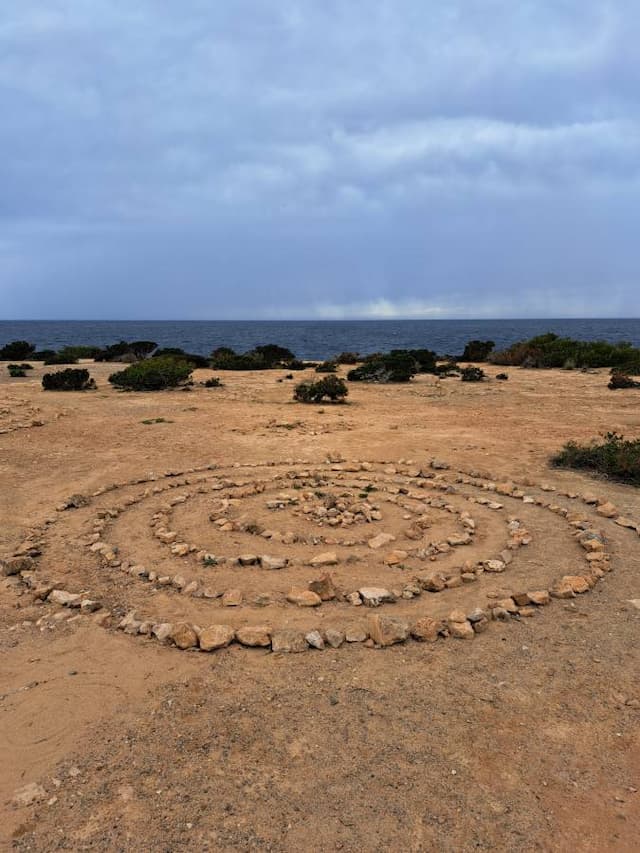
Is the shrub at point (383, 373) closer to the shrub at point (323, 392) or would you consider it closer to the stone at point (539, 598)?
the shrub at point (323, 392)

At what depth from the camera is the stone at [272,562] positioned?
627 centimetres

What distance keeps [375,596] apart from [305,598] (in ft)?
2.18

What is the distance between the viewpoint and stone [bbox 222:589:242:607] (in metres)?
5.39

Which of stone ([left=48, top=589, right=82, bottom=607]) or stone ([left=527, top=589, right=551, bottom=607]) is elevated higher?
stone ([left=527, top=589, right=551, bottom=607])

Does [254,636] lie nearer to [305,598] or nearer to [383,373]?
[305,598]

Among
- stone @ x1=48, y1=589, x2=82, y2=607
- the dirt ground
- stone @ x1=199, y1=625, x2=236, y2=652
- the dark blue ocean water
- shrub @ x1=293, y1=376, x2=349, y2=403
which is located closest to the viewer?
the dirt ground

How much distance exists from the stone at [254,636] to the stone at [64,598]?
170 centimetres

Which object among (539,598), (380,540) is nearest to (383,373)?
(380,540)

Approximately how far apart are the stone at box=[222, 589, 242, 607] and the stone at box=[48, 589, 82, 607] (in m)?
1.35

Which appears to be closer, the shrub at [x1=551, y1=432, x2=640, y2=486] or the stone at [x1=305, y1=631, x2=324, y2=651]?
the stone at [x1=305, y1=631, x2=324, y2=651]

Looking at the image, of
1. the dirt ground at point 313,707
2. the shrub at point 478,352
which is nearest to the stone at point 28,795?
the dirt ground at point 313,707

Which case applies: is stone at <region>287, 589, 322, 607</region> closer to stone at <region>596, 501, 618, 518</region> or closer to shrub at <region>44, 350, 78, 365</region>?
stone at <region>596, 501, 618, 518</region>

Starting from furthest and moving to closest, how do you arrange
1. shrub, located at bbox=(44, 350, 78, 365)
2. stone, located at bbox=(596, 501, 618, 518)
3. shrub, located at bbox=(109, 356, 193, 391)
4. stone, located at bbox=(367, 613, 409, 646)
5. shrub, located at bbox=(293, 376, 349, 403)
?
shrub, located at bbox=(44, 350, 78, 365) → shrub, located at bbox=(109, 356, 193, 391) → shrub, located at bbox=(293, 376, 349, 403) → stone, located at bbox=(596, 501, 618, 518) → stone, located at bbox=(367, 613, 409, 646)

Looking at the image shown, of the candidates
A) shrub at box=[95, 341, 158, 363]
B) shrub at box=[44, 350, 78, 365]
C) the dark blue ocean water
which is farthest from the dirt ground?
the dark blue ocean water
